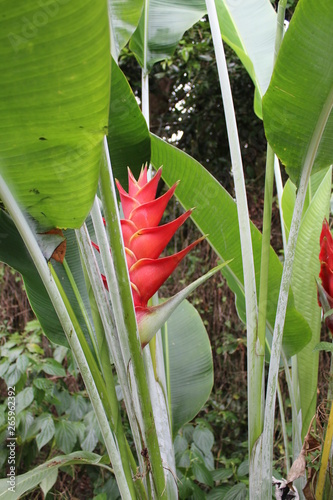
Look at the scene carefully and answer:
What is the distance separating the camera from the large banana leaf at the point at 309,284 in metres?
0.73

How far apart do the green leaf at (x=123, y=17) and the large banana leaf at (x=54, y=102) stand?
35 cm

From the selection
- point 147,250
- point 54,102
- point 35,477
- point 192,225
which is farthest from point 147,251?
point 192,225

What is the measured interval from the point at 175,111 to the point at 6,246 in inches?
75.2

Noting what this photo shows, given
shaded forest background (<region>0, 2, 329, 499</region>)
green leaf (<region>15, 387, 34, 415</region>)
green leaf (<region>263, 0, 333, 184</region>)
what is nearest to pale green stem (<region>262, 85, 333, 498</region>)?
green leaf (<region>263, 0, 333, 184</region>)

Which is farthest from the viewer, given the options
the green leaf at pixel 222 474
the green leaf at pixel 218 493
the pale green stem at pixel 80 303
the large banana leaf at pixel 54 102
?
the green leaf at pixel 222 474

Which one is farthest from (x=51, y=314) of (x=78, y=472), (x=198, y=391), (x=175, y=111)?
(x=175, y=111)

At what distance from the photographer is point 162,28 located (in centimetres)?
90

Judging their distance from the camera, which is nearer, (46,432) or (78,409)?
(46,432)

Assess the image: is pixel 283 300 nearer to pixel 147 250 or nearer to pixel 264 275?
pixel 264 275

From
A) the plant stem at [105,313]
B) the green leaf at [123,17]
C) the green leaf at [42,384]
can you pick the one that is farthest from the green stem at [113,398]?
the green leaf at [42,384]

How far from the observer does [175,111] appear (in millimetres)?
2344

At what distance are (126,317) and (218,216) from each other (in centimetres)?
30

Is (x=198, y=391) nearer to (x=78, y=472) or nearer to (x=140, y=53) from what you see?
(x=140, y=53)

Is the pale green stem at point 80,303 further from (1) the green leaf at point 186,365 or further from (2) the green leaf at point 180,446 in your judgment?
(2) the green leaf at point 180,446
